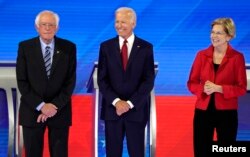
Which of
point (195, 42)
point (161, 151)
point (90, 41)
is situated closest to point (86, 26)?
point (90, 41)

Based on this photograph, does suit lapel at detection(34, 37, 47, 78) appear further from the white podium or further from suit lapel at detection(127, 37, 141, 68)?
the white podium

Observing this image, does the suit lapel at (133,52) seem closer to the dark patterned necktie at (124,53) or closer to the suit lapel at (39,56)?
the dark patterned necktie at (124,53)

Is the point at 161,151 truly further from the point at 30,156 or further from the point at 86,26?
the point at 30,156

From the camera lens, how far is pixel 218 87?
382 cm

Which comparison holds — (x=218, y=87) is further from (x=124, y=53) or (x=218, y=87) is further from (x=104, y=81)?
(x=104, y=81)

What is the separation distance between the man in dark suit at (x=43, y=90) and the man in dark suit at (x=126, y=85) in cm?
29

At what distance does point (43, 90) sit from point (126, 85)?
1.97ft

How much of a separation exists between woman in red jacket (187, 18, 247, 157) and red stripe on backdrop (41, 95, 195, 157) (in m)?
1.38

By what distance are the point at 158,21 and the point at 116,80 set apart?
1.76 m

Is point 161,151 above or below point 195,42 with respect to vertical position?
below

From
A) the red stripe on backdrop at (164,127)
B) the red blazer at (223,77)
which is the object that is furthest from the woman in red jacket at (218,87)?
the red stripe on backdrop at (164,127)

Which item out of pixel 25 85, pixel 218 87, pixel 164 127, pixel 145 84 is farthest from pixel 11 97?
pixel 218 87

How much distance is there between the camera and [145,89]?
3814mm

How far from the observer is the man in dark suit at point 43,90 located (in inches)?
147
